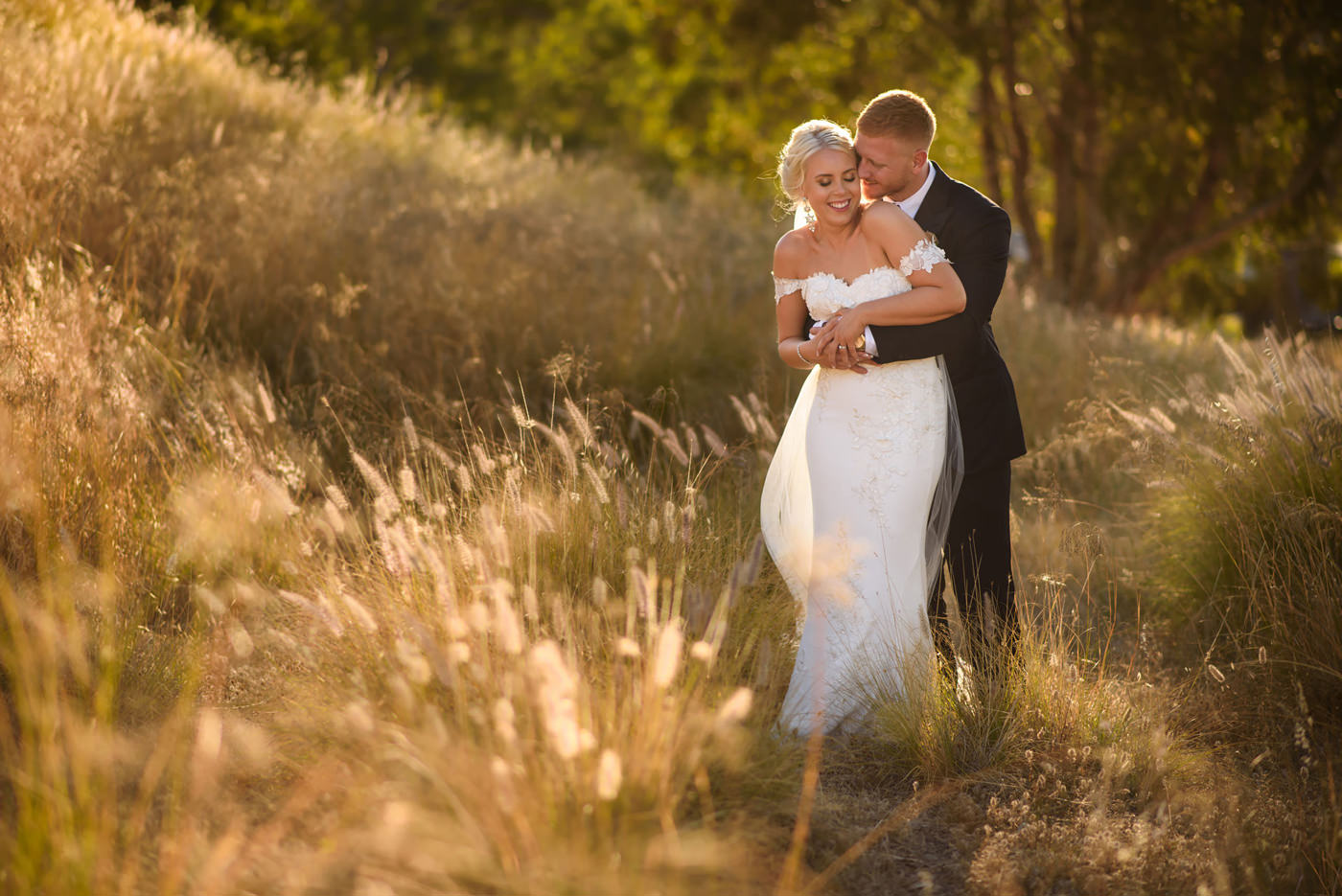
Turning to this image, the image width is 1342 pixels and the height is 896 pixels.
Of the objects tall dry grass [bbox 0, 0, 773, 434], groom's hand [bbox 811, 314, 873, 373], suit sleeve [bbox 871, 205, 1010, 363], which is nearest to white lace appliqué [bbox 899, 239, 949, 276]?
suit sleeve [bbox 871, 205, 1010, 363]

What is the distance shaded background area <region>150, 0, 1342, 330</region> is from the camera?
41.1ft

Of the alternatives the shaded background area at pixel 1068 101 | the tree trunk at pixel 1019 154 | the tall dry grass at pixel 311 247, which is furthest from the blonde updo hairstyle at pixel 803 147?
the tree trunk at pixel 1019 154

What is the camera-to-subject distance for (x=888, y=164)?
388 cm

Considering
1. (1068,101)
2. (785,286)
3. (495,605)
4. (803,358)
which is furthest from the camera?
(1068,101)

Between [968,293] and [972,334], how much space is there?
15 cm

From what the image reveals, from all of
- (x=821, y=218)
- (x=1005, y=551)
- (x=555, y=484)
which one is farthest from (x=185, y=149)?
(x=1005, y=551)

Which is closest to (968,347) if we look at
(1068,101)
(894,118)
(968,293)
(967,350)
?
(967,350)

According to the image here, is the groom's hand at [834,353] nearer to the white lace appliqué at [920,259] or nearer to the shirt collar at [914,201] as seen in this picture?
the white lace appliqué at [920,259]

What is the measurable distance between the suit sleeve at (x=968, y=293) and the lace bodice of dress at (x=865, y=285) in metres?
0.12

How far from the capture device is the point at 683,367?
6.54 meters

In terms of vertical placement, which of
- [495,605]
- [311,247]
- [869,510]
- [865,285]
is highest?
[865,285]

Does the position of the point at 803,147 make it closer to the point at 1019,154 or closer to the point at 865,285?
the point at 865,285

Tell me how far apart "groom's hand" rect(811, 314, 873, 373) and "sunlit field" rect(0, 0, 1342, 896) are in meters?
0.64

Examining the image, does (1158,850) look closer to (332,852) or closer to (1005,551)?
(1005,551)
